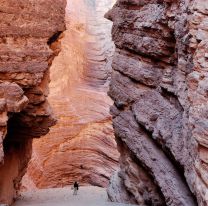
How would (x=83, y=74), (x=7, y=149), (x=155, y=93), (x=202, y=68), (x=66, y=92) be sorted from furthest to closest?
(x=83, y=74) < (x=66, y=92) < (x=7, y=149) < (x=155, y=93) < (x=202, y=68)

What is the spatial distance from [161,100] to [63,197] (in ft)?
23.8

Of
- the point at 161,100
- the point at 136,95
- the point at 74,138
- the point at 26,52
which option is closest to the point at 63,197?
the point at 74,138

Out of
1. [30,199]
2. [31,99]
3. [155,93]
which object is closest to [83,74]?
[30,199]

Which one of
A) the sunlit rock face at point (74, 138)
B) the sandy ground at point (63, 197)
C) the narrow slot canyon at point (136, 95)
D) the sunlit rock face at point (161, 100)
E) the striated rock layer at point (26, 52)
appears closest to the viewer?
the sunlit rock face at point (161, 100)

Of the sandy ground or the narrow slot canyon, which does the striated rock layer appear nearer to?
the narrow slot canyon

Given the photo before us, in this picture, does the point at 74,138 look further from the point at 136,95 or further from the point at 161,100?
the point at 161,100

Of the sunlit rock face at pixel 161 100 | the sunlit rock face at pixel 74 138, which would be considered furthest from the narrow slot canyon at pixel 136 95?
the sunlit rock face at pixel 74 138

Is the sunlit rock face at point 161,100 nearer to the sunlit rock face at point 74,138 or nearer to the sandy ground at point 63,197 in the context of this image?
the sandy ground at point 63,197

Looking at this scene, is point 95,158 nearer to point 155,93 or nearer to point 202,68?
point 155,93

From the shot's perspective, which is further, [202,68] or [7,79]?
[7,79]

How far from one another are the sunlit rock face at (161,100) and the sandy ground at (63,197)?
126 cm

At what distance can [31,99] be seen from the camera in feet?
39.5

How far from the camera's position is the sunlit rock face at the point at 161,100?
6.93 m

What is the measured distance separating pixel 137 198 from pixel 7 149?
16.7 feet
